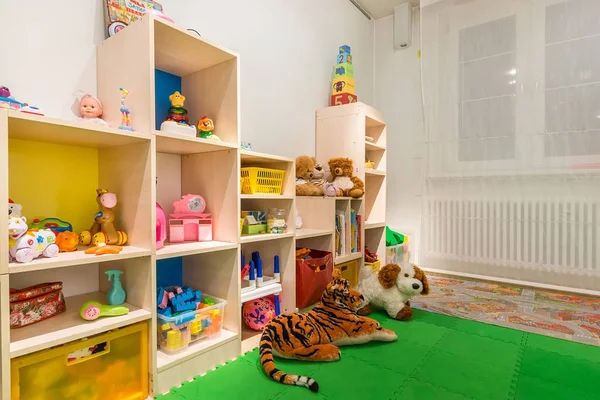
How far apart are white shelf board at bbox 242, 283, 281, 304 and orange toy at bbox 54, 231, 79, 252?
74cm

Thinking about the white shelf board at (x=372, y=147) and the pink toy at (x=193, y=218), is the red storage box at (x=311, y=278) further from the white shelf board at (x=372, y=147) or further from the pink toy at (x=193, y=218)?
the white shelf board at (x=372, y=147)

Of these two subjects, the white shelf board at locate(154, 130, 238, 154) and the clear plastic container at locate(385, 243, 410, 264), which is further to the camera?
the clear plastic container at locate(385, 243, 410, 264)

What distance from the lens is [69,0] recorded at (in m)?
1.36

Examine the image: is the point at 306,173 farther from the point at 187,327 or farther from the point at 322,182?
the point at 187,327

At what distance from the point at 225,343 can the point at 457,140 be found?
8.52 feet

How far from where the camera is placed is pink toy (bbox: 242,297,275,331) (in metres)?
1.76

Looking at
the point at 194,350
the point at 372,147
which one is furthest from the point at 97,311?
the point at 372,147

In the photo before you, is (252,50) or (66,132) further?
(252,50)

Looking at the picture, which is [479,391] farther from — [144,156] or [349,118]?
[349,118]

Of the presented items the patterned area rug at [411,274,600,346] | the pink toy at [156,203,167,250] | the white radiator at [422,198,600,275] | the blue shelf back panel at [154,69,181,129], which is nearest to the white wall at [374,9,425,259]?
the white radiator at [422,198,600,275]

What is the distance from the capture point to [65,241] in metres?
1.17

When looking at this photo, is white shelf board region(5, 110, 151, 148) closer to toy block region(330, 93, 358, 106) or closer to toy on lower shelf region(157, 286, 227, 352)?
toy on lower shelf region(157, 286, 227, 352)

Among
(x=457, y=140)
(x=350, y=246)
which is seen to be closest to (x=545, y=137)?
(x=457, y=140)

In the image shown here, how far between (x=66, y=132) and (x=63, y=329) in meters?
0.62
